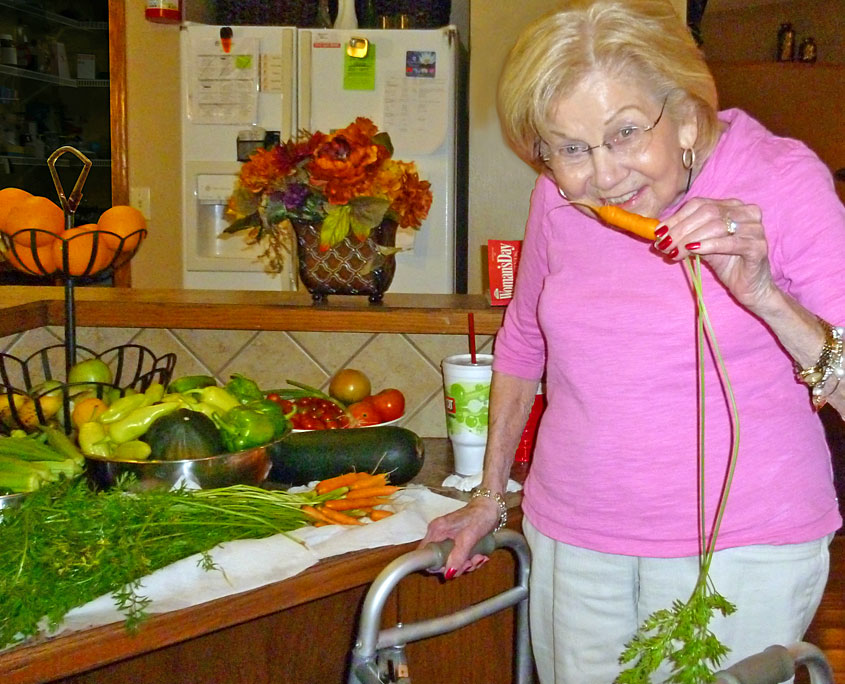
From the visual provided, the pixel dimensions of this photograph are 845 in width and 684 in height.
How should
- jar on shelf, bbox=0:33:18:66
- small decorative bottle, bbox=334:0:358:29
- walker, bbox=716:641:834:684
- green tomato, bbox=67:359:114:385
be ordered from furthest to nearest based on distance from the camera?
jar on shelf, bbox=0:33:18:66 < small decorative bottle, bbox=334:0:358:29 < green tomato, bbox=67:359:114:385 < walker, bbox=716:641:834:684

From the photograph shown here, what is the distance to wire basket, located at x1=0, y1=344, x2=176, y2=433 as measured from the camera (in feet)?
5.03

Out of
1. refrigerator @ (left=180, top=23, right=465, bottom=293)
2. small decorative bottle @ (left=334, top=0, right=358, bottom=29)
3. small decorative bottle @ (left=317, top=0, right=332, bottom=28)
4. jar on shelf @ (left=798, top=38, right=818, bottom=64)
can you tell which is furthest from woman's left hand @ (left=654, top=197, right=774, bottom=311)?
jar on shelf @ (left=798, top=38, right=818, bottom=64)

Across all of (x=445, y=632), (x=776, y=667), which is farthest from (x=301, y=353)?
(x=776, y=667)

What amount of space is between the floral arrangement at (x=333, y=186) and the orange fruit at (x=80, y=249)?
231 mm

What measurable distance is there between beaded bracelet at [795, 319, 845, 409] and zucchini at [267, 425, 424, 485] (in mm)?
727

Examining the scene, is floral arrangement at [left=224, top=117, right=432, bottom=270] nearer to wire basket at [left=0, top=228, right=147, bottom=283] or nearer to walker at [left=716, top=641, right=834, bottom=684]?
wire basket at [left=0, top=228, right=147, bottom=283]

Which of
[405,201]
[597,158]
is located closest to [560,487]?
[597,158]

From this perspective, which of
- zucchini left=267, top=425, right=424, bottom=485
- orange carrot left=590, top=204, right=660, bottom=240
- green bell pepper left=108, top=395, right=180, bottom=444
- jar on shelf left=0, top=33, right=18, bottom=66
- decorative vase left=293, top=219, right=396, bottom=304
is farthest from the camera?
jar on shelf left=0, top=33, right=18, bottom=66

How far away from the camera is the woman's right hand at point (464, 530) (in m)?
1.16

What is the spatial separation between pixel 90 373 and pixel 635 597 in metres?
0.97

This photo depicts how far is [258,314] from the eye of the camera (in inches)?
70.7

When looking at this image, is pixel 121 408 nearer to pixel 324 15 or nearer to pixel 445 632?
pixel 445 632

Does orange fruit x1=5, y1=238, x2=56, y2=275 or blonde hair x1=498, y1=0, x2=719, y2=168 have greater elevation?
blonde hair x1=498, y1=0, x2=719, y2=168

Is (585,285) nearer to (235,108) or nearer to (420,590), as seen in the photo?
(420,590)
